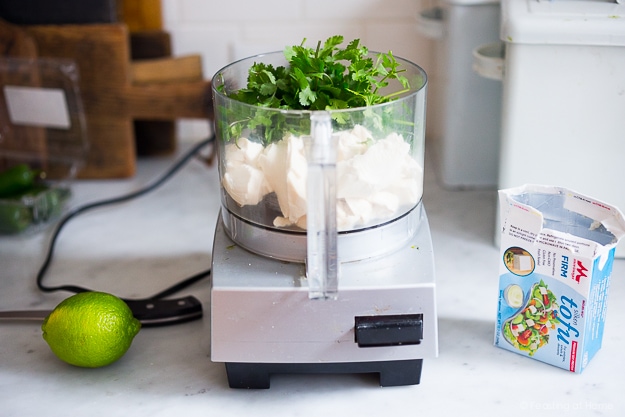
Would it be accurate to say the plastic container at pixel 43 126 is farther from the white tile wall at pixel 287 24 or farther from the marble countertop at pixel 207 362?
the white tile wall at pixel 287 24

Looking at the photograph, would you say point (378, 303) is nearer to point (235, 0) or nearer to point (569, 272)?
point (569, 272)

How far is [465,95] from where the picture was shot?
1185 mm

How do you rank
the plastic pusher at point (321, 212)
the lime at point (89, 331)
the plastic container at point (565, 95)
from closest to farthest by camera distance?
the plastic pusher at point (321, 212) → the lime at point (89, 331) → the plastic container at point (565, 95)

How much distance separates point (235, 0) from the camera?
1.32m

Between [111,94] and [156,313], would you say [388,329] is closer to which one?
[156,313]

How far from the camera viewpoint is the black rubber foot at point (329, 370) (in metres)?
0.80

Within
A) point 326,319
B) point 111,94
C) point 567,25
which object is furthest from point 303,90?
point 111,94

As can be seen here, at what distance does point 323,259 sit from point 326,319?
0.21 feet

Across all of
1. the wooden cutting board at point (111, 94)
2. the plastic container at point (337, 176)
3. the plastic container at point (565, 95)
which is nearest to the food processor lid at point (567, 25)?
the plastic container at point (565, 95)

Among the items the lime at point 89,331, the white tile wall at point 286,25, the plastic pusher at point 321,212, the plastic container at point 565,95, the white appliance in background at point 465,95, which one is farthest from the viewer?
the white tile wall at point 286,25

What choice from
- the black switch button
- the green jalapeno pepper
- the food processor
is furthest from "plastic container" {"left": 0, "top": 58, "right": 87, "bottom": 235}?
the black switch button

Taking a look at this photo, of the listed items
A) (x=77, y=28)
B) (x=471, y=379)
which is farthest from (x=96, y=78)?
(x=471, y=379)

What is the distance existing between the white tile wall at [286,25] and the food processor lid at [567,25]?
0.39 metres

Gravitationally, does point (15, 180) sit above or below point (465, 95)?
below
